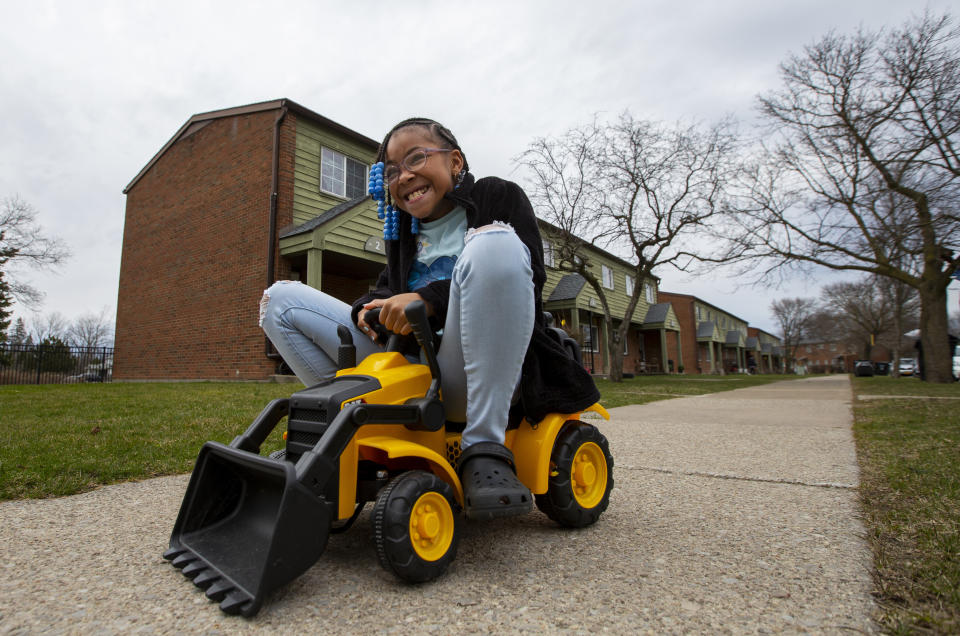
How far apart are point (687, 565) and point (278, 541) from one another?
95 centimetres

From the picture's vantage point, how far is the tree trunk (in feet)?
43.1

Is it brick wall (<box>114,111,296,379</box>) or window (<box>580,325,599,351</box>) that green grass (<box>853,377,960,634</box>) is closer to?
brick wall (<box>114,111,296,379</box>)

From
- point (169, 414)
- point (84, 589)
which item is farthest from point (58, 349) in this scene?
point (84, 589)

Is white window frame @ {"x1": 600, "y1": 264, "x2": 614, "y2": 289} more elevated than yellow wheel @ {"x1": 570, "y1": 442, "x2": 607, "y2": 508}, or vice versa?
white window frame @ {"x1": 600, "y1": 264, "x2": 614, "y2": 289}

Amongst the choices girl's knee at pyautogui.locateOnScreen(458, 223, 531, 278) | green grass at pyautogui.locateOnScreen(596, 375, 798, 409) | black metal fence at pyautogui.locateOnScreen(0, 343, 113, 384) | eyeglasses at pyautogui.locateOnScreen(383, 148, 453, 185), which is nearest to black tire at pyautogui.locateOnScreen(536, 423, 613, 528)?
girl's knee at pyautogui.locateOnScreen(458, 223, 531, 278)

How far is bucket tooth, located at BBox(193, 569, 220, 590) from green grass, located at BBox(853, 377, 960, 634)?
1.29 meters

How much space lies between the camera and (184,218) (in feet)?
38.8

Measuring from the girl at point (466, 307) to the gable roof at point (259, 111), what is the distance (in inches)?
325

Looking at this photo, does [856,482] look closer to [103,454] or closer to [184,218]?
[103,454]

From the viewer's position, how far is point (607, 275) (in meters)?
23.0

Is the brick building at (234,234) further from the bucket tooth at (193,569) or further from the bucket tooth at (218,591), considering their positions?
the bucket tooth at (218,591)

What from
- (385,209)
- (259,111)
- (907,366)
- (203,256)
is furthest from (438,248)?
(907,366)

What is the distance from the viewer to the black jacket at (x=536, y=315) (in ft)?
4.85

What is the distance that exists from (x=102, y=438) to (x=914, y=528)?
388 cm
